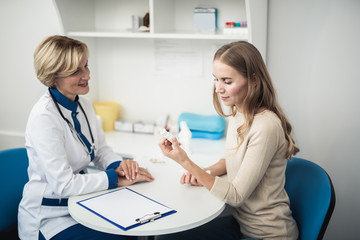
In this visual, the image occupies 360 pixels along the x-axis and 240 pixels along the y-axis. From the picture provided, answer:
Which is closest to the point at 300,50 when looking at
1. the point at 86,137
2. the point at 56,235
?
the point at 86,137

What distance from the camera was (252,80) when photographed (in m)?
1.54

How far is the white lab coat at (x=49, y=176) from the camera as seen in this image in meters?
1.57

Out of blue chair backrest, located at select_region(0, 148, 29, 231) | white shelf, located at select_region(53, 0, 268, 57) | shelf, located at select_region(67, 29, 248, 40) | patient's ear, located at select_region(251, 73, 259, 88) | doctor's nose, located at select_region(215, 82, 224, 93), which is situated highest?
white shelf, located at select_region(53, 0, 268, 57)

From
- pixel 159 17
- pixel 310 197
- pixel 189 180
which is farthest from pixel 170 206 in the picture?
pixel 159 17

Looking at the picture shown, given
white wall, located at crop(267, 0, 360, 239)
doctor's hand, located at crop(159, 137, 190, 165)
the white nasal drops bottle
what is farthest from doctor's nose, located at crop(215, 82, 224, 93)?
white wall, located at crop(267, 0, 360, 239)

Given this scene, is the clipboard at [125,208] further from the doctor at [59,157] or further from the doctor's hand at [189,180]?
the doctor's hand at [189,180]

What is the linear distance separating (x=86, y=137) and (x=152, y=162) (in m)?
0.38

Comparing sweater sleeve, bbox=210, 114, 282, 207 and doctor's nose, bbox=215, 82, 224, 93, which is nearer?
sweater sleeve, bbox=210, 114, 282, 207

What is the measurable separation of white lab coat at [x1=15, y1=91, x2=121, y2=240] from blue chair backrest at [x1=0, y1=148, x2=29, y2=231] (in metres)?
0.10

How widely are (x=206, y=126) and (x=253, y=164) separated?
1062mm

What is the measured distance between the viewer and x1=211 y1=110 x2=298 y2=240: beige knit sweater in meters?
1.46

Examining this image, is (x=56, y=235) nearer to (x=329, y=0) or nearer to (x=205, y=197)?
(x=205, y=197)

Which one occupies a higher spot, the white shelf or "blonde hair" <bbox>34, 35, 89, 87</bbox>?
the white shelf

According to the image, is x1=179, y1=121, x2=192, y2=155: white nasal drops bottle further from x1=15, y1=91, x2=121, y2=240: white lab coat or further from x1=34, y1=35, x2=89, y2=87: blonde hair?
x1=34, y1=35, x2=89, y2=87: blonde hair
